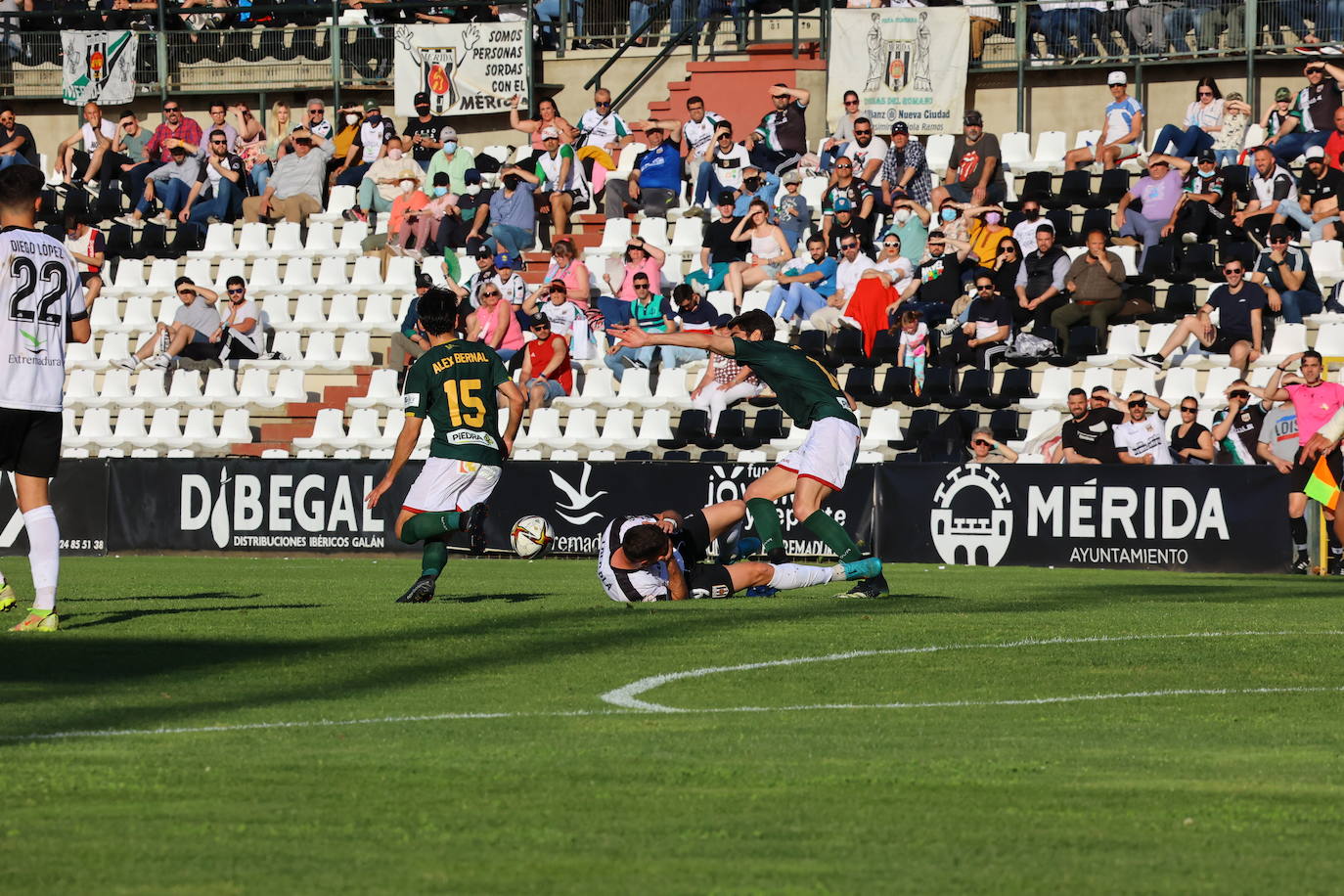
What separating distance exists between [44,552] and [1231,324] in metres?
16.0

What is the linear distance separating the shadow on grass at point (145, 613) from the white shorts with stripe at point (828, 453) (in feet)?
11.2

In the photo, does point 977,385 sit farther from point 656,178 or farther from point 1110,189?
point 656,178

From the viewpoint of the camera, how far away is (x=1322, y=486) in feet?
65.9

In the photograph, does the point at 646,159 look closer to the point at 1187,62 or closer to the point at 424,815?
the point at 1187,62

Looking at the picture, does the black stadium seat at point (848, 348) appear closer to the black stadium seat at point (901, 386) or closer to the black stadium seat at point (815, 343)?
the black stadium seat at point (815, 343)

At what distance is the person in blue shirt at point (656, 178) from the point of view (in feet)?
93.8

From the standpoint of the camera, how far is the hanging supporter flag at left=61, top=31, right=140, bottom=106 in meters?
34.8

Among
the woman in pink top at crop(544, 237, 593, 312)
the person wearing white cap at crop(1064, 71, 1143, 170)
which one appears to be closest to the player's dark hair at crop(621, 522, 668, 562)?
the woman in pink top at crop(544, 237, 593, 312)

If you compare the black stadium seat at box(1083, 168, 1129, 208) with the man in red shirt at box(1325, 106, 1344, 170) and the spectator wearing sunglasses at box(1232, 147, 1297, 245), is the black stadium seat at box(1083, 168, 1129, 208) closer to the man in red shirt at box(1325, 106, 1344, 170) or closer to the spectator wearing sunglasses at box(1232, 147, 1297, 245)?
the spectator wearing sunglasses at box(1232, 147, 1297, 245)

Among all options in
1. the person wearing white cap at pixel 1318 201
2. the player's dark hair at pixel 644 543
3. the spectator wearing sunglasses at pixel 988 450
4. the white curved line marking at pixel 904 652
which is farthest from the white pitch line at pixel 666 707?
the person wearing white cap at pixel 1318 201

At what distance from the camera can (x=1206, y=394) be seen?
23234 millimetres

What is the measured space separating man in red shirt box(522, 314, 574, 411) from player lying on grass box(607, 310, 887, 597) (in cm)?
1140

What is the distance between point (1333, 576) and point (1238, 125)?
851 cm

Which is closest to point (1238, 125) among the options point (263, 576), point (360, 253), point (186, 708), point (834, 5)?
point (834, 5)
